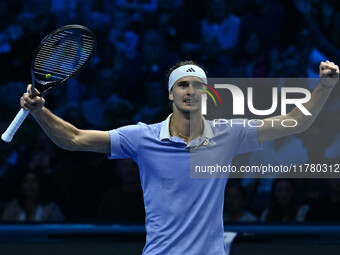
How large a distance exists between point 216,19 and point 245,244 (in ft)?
8.60

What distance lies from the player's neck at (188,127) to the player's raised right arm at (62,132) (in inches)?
13.6

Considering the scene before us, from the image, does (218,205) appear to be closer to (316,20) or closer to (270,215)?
(270,215)

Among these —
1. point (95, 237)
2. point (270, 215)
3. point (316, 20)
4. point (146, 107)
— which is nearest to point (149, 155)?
point (95, 237)

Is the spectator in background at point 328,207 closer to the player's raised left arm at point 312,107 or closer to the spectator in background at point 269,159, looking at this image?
the spectator in background at point 269,159

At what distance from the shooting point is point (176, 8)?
619cm

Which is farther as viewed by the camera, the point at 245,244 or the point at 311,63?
the point at 311,63

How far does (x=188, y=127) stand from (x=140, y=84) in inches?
113

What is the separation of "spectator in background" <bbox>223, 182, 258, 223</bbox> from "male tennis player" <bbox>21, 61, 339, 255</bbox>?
6.36 ft

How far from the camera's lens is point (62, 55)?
3.22 metres

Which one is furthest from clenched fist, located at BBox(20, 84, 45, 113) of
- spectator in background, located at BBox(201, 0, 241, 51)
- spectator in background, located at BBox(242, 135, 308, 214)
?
spectator in background, located at BBox(201, 0, 241, 51)

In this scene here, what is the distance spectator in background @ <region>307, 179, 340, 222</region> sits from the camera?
479cm

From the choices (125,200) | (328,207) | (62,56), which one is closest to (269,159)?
(328,207)

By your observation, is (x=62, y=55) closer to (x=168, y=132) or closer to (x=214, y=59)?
(x=168, y=132)

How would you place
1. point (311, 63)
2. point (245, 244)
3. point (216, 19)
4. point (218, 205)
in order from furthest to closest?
1. point (216, 19)
2. point (311, 63)
3. point (245, 244)
4. point (218, 205)
